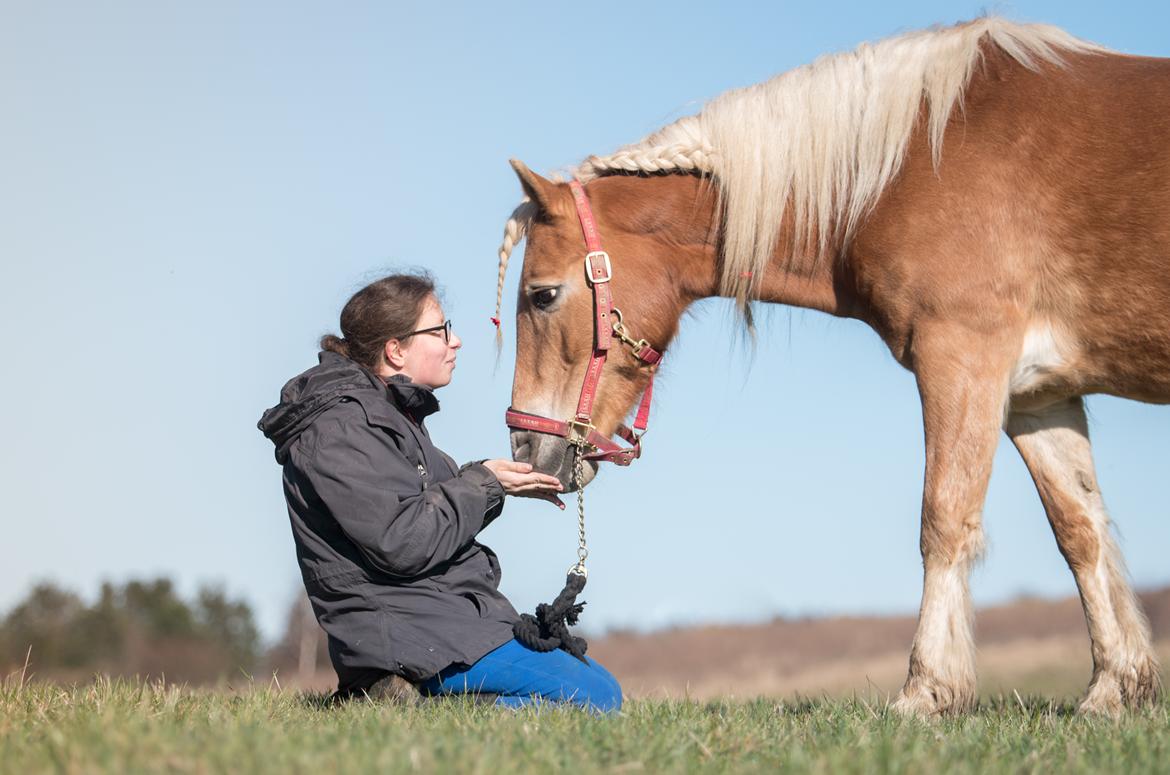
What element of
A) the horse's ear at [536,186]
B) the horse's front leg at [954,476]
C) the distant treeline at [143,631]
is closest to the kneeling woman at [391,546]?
the horse's ear at [536,186]

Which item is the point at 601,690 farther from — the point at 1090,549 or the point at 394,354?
the point at 1090,549

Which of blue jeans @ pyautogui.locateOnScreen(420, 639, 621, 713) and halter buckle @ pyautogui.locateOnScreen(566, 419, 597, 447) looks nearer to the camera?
blue jeans @ pyautogui.locateOnScreen(420, 639, 621, 713)

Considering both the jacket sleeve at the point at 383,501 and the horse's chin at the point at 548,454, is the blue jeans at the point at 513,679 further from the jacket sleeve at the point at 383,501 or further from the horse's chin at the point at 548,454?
the horse's chin at the point at 548,454

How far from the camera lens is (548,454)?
4.64 meters

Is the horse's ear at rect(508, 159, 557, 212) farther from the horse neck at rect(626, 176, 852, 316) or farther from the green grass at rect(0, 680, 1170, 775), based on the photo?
the green grass at rect(0, 680, 1170, 775)

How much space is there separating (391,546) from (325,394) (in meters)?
0.57

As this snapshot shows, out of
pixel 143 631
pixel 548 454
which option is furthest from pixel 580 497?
pixel 143 631

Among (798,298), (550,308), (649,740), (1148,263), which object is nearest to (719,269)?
(798,298)

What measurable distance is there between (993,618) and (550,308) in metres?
13.1

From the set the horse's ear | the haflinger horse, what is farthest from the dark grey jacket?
the horse's ear

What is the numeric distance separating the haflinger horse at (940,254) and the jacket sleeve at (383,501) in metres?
1.02

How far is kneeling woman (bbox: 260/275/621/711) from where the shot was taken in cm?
355

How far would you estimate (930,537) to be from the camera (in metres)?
3.95

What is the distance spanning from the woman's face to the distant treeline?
2603 centimetres
